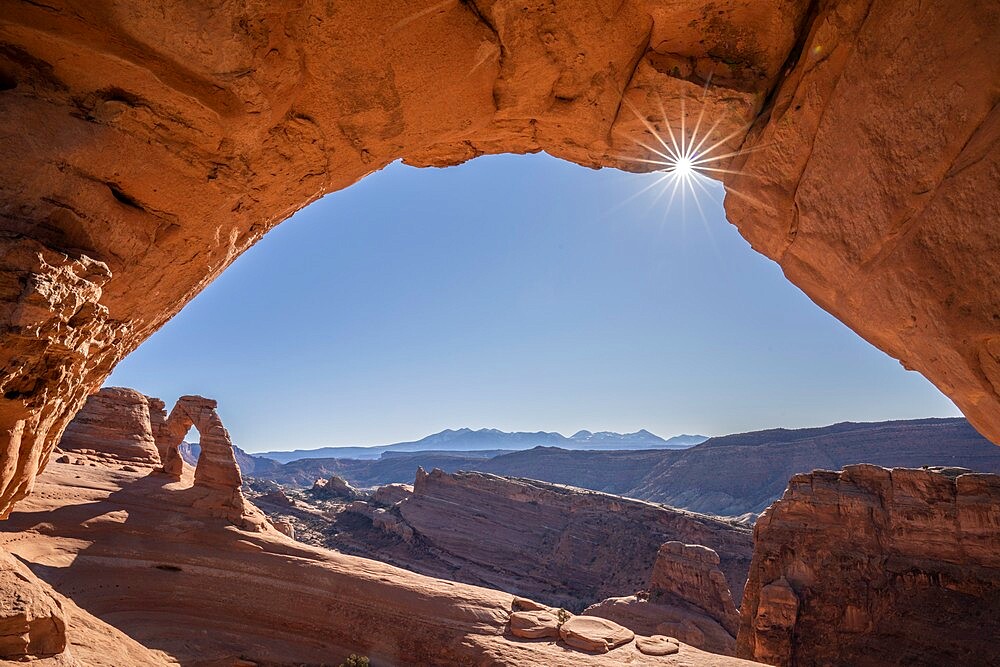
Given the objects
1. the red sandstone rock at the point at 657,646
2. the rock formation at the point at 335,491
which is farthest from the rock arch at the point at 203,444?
the rock formation at the point at 335,491

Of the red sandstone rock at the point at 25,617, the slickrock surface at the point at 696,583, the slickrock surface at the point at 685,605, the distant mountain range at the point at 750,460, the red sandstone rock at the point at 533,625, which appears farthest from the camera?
the distant mountain range at the point at 750,460

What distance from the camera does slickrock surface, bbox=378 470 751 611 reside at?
A: 115 ft

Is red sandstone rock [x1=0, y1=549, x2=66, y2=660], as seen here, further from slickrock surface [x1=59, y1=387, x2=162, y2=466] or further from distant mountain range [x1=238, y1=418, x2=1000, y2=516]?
Answer: distant mountain range [x1=238, y1=418, x2=1000, y2=516]

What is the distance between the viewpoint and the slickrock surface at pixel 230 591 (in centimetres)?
1267

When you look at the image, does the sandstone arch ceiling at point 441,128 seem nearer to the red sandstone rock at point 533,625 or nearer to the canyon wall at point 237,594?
the canyon wall at point 237,594

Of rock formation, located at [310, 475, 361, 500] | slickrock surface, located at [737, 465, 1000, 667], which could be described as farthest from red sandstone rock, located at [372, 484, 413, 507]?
slickrock surface, located at [737, 465, 1000, 667]

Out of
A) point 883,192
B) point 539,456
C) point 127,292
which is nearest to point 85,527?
point 127,292

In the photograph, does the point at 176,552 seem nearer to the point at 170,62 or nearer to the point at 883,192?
the point at 170,62

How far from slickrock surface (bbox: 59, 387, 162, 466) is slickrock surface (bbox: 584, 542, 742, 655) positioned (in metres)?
21.5

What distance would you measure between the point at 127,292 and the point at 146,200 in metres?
0.97

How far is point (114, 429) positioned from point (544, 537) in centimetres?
3160

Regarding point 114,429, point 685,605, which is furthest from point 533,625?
point 114,429

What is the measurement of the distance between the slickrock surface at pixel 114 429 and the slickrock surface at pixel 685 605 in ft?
70.4

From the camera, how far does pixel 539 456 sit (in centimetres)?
9875
